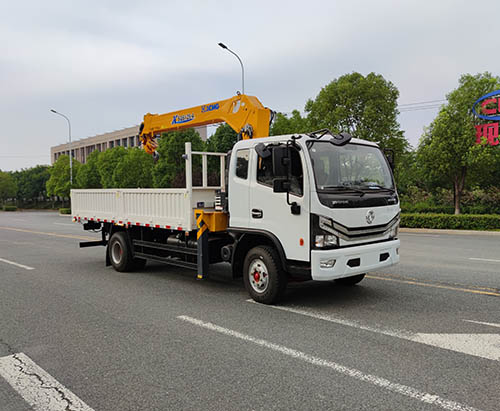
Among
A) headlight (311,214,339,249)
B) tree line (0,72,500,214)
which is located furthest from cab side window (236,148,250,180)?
tree line (0,72,500,214)

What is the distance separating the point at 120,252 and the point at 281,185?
4.89m

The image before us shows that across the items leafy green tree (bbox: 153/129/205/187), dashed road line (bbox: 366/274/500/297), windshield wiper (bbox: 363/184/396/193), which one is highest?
leafy green tree (bbox: 153/129/205/187)

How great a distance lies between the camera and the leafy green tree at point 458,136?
71.7 feet

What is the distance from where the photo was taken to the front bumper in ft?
17.8

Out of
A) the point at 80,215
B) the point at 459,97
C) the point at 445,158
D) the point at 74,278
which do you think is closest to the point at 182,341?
the point at 74,278

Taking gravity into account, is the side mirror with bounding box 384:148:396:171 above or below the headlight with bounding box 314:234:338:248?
above

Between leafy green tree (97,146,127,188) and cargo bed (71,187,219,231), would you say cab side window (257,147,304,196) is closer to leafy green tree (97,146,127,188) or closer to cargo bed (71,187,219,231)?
cargo bed (71,187,219,231)

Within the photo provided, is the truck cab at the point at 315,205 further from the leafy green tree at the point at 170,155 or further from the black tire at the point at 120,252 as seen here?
the leafy green tree at the point at 170,155

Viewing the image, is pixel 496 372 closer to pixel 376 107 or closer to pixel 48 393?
pixel 48 393

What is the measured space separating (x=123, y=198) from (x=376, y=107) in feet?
61.7

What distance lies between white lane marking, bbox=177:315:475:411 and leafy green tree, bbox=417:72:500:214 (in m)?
20.2

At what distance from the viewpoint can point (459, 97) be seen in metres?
22.9

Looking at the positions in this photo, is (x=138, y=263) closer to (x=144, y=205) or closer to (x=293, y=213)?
(x=144, y=205)

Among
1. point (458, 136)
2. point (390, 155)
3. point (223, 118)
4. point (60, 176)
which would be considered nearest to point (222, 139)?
point (458, 136)
